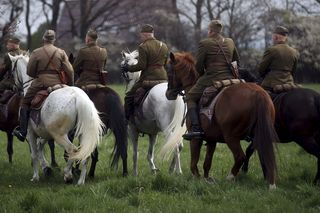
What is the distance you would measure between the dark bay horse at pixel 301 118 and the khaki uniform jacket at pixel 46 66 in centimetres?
404

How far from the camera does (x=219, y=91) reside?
9.80 meters

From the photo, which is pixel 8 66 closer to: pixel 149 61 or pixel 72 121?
pixel 72 121

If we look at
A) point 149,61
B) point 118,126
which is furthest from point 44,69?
point 149,61

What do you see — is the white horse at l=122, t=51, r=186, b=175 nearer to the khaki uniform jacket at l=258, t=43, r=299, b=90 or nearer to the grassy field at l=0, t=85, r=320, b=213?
the grassy field at l=0, t=85, r=320, b=213

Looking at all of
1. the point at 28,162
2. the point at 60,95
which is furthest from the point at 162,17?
the point at 60,95

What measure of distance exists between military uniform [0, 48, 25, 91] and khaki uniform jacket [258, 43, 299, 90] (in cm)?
539

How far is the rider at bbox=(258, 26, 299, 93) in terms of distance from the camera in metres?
10.7

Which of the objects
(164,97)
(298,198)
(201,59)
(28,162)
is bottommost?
(28,162)

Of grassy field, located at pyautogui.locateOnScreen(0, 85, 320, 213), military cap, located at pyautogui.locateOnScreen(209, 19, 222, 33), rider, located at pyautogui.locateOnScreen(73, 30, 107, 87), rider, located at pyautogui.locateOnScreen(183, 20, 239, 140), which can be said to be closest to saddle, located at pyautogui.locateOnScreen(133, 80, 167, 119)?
rider, located at pyautogui.locateOnScreen(73, 30, 107, 87)

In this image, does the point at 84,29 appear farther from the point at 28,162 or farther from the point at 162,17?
the point at 28,162

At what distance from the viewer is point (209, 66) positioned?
10.1m

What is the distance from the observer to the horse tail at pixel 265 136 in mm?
8641

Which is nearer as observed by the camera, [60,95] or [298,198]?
[298,198]

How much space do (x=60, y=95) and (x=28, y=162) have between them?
4396mm
